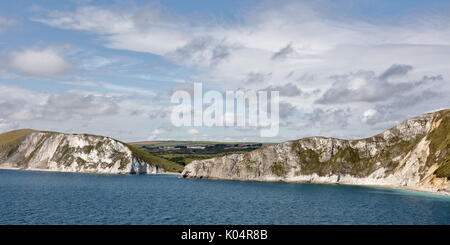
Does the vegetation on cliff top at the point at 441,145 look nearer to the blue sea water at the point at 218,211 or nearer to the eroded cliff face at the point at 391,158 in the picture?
the eroded cliff face at the point at 391,158

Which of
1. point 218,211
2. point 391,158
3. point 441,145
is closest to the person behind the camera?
point 218,211

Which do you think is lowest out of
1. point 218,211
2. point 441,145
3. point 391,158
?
point 218,211

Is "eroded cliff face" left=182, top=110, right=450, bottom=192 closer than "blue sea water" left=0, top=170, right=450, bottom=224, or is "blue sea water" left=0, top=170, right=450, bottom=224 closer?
"blue sea water" left=0, top=170, right=450, bottom=224

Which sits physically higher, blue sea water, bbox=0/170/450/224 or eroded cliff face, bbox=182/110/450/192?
eroded cliff face, bbox=182/110/450/192

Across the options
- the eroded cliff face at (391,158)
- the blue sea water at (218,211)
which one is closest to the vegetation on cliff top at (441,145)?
the eroded cliff face at (391,158)

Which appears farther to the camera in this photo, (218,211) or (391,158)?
(391,158)

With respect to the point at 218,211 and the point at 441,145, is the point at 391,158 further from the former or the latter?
the point at 218,211

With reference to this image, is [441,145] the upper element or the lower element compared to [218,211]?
upper

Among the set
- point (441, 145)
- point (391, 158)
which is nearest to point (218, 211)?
point (441, 145)

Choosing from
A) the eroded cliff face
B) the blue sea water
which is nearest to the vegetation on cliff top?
the eroded cliff face

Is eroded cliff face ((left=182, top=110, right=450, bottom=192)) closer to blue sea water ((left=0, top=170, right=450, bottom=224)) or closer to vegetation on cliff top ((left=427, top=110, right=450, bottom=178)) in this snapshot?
vegetation on cliff top ((left=427, top=110, right=450, bottom=178))
